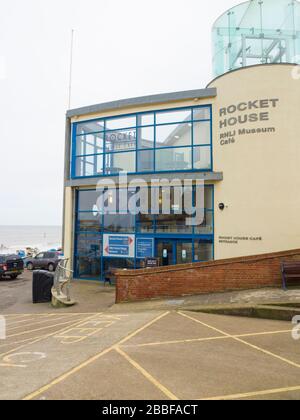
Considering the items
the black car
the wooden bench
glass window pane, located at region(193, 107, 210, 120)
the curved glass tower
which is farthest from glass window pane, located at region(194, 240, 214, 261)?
the black car

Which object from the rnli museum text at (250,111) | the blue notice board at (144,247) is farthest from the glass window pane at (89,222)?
the rnli museum text at (250,111)

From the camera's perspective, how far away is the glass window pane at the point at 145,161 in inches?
657

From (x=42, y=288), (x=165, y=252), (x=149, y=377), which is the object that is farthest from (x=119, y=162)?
(x=149, y=377)

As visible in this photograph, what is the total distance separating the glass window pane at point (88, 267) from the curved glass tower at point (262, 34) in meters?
12.3

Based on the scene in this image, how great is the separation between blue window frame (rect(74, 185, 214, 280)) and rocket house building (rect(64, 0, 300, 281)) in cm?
5

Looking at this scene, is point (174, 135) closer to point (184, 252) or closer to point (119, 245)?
point (184, 252)

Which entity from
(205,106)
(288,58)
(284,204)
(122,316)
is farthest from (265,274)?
(288,58)

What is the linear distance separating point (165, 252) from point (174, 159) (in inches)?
188

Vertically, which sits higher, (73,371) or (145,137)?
(145,137)

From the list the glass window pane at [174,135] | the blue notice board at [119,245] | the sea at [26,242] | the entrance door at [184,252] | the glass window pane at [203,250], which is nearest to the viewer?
the glass window pane at [203,250]

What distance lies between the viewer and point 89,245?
18188mm

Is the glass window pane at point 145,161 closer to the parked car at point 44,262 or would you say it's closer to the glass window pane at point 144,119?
the glass window pane at point 144,119

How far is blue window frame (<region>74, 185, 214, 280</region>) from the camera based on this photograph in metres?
15.5

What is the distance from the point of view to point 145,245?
54.2 feet
